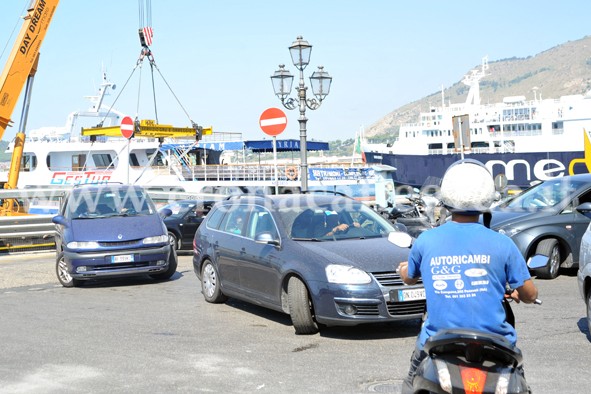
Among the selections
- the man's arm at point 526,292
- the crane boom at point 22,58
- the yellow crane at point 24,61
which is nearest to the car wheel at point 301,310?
the man's arm at point 526,292

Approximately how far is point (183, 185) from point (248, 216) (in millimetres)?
27545

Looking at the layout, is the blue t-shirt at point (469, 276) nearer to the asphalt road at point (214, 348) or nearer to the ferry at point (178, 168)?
the asphalt road at point (214, 348)

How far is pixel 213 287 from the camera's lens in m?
10.8

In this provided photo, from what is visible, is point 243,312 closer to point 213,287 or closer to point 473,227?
point 213,287

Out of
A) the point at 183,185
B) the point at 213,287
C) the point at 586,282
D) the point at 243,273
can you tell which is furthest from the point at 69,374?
the point at 183,185

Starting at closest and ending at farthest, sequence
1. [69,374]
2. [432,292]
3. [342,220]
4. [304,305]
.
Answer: [432,292], [69,374], [304,305], [342,220]

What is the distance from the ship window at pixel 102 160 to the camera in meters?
39.6

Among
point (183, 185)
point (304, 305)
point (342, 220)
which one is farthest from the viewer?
point (183, 185)

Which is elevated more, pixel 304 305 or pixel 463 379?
pixel 463 379

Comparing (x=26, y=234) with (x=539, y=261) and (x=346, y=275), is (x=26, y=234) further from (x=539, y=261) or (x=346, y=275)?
(x=539, y=261)

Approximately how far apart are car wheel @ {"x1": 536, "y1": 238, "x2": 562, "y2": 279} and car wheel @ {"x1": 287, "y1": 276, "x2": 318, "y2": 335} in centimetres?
530

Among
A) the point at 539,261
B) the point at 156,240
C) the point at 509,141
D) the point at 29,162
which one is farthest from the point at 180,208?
the point at 509,141

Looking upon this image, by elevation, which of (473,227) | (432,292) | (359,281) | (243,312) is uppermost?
(473,227)

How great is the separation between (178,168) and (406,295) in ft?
102
